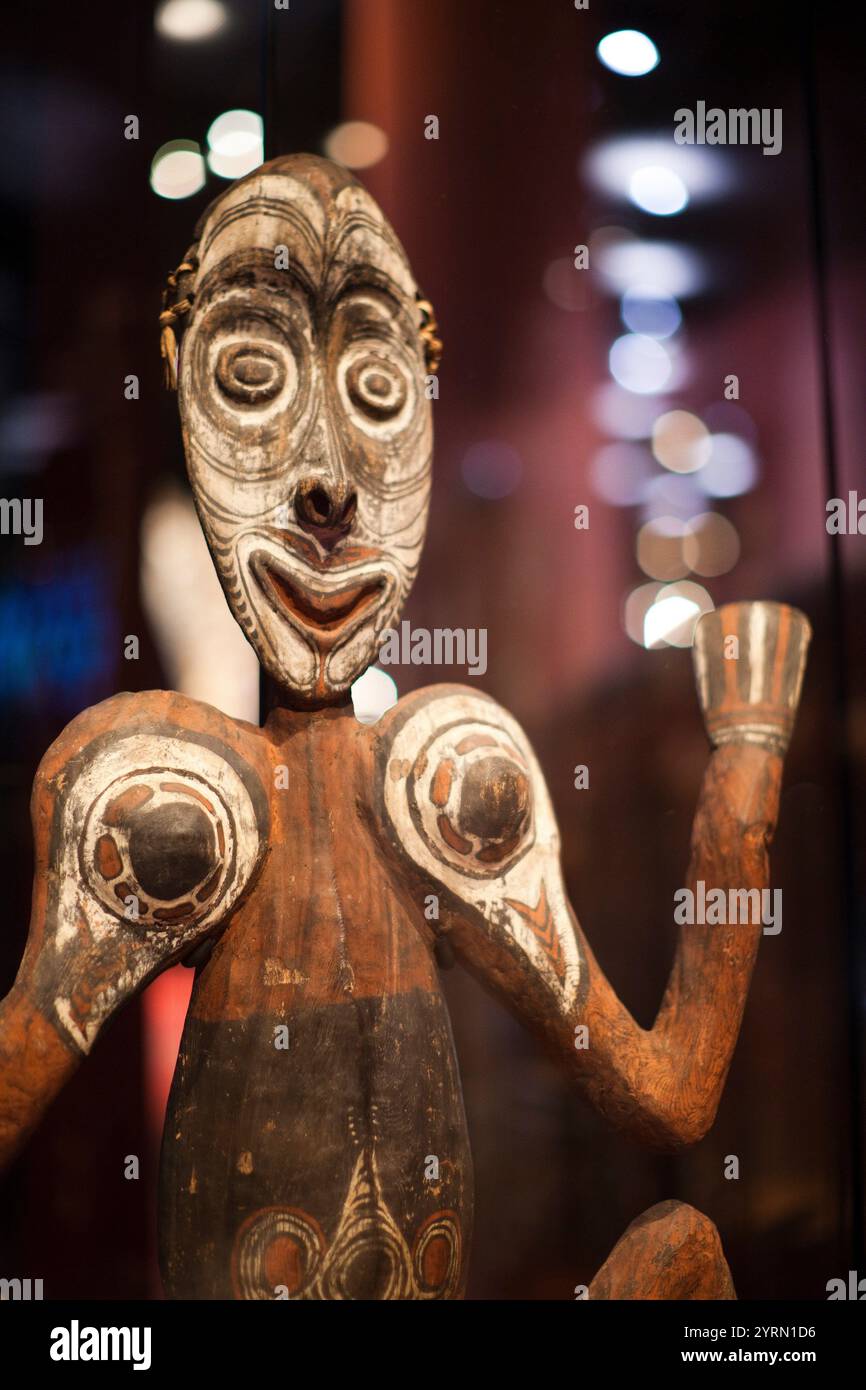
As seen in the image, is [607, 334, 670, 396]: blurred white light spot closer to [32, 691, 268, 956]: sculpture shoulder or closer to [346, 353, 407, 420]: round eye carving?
[346, 353, 407, 420]: round eye carving

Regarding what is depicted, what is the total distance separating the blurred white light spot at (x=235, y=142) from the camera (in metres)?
1.62

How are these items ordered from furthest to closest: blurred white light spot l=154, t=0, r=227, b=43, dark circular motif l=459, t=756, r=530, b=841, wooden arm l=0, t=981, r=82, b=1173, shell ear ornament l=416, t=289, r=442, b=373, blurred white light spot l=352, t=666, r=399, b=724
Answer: blurred white light spot l=352, t=666, r=399, b=724, blurred white light spot l=154, t=0, r=227, b=43, shell ear ornament l=416, t=289, r=442, b=373, dark circular motif l=459, t=756, r=530, b=841, wooden arm l=0, t=981, r=82, b=1173

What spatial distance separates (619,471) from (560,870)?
0.67m

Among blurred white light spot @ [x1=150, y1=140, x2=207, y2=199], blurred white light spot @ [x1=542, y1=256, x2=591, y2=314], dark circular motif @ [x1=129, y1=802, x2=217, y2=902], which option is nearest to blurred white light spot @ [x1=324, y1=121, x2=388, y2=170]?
blurred white light spot @ [x1=150, y1=140, x2=207, y2=199]

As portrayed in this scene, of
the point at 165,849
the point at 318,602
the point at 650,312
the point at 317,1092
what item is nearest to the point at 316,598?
the point at 318,602

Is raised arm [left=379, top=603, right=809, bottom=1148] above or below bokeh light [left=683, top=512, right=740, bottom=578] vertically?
below

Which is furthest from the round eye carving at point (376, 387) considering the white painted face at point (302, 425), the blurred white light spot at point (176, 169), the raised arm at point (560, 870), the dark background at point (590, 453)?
the blurred white light spot at point (176, 169)

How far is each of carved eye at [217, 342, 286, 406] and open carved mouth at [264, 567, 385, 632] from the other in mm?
176

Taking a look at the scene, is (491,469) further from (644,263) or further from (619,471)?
(644,263)

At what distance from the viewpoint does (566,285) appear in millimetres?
1757

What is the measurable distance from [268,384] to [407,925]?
1.80 feet

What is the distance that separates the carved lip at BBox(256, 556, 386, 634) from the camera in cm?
124

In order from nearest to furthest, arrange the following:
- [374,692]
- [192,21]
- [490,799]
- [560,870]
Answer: [490,799] → [560,870] → [192,21] → [374,692]

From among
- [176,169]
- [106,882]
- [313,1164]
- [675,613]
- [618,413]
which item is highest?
[176,169]
